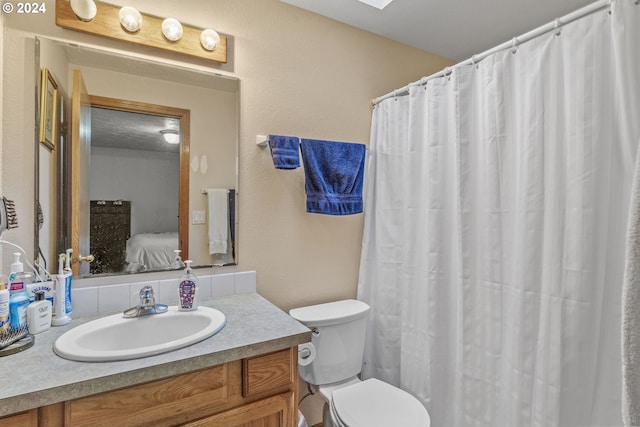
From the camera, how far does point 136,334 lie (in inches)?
46.8

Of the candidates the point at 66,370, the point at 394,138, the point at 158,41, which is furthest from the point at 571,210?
the point at 158,41

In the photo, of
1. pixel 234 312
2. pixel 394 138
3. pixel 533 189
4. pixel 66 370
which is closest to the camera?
pixel 66 370

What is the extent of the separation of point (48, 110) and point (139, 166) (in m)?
0.36

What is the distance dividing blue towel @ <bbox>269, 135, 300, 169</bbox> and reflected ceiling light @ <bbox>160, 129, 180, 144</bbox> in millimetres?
433

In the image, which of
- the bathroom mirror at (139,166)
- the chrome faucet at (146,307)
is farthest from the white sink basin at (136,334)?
the bathroom mirror at (139,166)

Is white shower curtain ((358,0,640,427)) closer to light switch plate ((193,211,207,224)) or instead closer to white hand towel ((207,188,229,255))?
white hand towel ((207,188,229,255))

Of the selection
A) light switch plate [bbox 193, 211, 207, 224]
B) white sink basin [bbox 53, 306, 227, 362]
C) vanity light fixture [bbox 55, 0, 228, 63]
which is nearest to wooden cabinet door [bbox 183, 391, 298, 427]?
white sink basin [bbox 53, 306, 227, 362]

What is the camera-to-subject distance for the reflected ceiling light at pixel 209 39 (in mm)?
1475

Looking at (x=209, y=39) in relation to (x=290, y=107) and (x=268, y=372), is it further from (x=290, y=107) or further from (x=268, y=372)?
(x=268, y=372)

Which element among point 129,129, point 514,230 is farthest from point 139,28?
point 514,230

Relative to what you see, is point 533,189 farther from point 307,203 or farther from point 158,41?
point 158,41

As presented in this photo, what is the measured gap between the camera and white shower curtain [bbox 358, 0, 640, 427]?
104 centimetres

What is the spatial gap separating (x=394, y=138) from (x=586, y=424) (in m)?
1.46

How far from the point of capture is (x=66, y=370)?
33.4 inches
